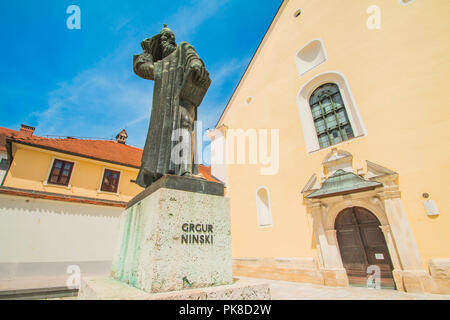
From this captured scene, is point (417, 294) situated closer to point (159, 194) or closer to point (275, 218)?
point (275, 218)

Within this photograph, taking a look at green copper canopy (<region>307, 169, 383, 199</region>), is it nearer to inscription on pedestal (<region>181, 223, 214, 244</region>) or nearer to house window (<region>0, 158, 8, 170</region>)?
inscription on pedestal (<region>181, 223, 214, 244</region>)

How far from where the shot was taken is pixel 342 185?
22.7ft

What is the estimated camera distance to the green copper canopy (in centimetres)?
643

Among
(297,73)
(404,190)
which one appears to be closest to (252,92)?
(297,73)

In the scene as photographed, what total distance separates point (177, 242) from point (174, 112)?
1497 mm

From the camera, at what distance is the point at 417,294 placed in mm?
5316

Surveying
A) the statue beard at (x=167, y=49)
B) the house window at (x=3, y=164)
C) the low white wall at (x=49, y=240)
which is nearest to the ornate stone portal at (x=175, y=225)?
the statue beard at (x=167, y=49)

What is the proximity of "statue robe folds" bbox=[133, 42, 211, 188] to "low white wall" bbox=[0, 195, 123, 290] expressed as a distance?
9.92 m

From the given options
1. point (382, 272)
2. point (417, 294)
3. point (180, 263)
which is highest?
point (180, 263)

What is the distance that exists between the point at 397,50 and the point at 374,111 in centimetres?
228

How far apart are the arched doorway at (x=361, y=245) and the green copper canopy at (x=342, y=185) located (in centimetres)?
113

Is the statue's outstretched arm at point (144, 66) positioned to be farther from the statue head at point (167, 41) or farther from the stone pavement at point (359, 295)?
the stone pavement at point (359, 295)

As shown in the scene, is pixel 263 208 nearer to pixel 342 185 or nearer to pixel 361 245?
pixel 342 185
